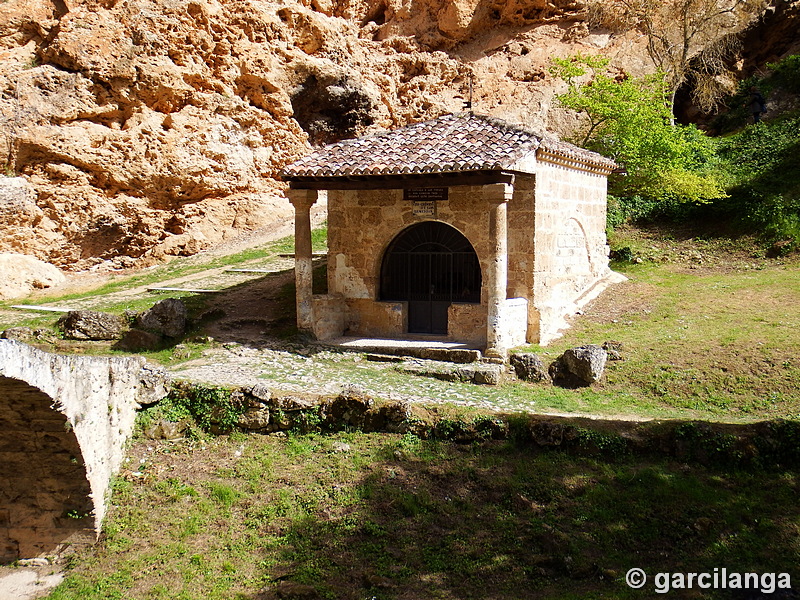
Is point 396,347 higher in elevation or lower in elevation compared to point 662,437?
higher

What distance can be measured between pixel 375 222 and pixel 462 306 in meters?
2.33

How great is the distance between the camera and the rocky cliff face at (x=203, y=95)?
18953mm

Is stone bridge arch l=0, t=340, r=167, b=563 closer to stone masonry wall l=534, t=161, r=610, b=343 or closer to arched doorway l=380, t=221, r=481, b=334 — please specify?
arched doorway l=380, t=221, r=481, b=334

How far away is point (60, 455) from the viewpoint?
314 inches

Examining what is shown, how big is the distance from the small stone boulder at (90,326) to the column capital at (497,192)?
7096 millimetres

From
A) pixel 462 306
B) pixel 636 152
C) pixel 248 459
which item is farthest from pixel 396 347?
pixel 636 152

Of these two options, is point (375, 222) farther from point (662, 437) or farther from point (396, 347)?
point (662, 437)

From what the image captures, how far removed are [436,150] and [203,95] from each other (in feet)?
37.6

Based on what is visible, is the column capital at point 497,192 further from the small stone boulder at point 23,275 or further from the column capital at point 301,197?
the small stone boulder at point 23,275

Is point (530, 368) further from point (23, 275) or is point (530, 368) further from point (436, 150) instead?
point (23, 275)

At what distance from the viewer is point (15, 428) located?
7676mm

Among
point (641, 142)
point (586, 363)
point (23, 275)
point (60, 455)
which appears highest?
point (641, 142)

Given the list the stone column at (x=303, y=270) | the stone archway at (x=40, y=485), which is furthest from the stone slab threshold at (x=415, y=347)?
the stone archway at (x=40, y=485)

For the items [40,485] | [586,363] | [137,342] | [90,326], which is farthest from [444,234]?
[40,485]
